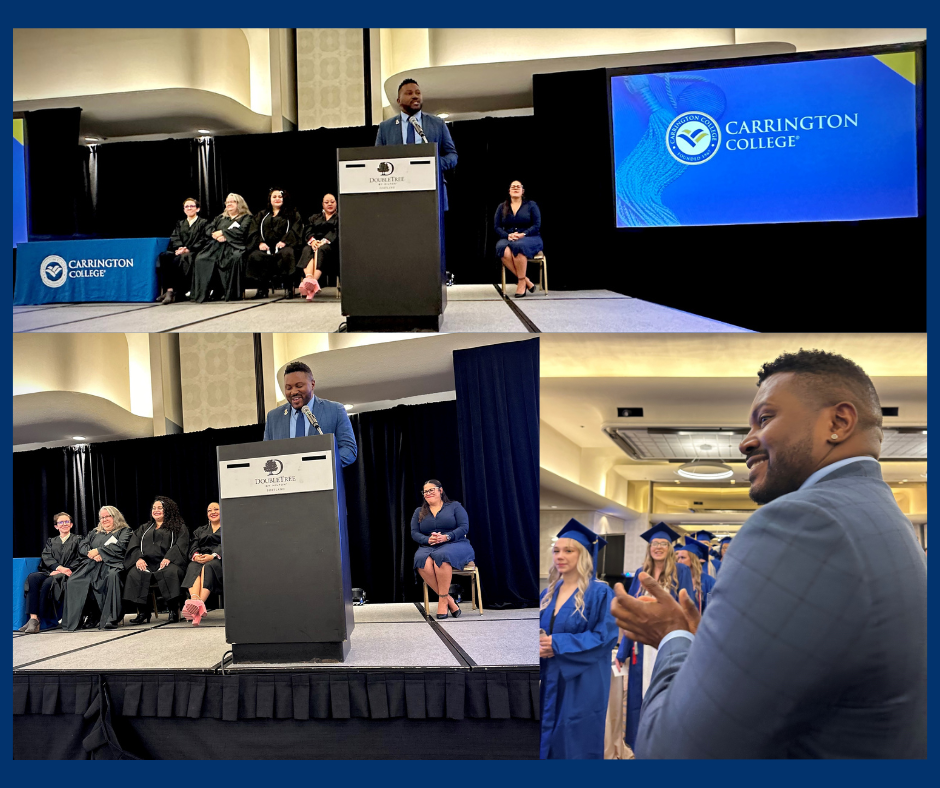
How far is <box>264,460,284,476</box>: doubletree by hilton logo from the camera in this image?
3428mm

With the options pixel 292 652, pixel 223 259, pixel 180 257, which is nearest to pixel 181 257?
pixel 180 257

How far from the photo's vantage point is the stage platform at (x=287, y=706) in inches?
136

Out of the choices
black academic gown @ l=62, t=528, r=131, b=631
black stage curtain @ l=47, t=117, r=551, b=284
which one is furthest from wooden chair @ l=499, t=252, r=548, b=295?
black academic gown @ l=62, t=528, r=131, b=631

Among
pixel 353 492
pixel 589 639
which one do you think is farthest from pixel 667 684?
pixel 353 492

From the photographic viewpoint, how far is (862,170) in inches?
157

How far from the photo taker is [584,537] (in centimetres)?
326

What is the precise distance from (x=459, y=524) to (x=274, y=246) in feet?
6.45

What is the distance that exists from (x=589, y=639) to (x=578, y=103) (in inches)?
102

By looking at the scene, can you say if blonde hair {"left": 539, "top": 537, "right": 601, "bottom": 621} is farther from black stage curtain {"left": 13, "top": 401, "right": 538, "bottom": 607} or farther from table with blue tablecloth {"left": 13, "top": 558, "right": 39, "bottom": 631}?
Result: table with blue tablecloth {"left": 13, "top": 558, "right": 39, "bottom": 631}

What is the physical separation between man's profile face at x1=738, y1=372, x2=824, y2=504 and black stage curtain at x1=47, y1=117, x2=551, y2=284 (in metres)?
1.93

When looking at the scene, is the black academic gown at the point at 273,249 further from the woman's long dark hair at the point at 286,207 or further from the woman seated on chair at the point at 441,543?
the woman seated on chair at the point at 441,543

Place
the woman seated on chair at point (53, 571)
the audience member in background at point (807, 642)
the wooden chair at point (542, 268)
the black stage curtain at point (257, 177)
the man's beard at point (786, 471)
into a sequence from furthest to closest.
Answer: the woman seated on chair at point (53, 571), the black stage curtain at point (257, 177), the wooden chair at point (542, 268), the man's beard at point (786, 471), the audience member in background at point (807, 642)

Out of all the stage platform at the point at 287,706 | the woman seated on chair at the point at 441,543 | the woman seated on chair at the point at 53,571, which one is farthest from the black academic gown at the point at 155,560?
the woman seated on chair at the point at 441,543

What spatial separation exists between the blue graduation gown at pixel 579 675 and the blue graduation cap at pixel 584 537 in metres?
0.13
